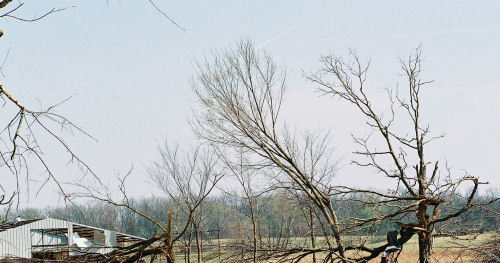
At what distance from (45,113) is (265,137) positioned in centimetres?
762

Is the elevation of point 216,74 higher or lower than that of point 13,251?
higher

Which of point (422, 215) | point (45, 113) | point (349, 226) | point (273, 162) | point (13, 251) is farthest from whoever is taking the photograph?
point (13, 251)

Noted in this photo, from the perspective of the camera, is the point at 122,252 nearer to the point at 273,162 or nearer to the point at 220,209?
the point at 273,162

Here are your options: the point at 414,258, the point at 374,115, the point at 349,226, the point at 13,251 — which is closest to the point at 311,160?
the point at 414,258

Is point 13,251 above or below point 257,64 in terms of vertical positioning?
below

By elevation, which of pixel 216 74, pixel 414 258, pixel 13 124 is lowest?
pixel 414 258

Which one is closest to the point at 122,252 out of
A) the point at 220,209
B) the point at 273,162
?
the point at 273,162

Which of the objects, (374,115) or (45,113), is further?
(374,115)

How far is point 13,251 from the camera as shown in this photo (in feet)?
85.0

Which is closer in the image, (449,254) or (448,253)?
(449,254)

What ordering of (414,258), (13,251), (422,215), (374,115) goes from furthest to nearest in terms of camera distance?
(13,251) → (414,258) → (374,115) → (422,215)

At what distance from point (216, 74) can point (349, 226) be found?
6468 mm

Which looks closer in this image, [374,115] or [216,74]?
[374,115]

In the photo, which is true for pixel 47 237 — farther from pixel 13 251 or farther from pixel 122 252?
pixel 122 252
